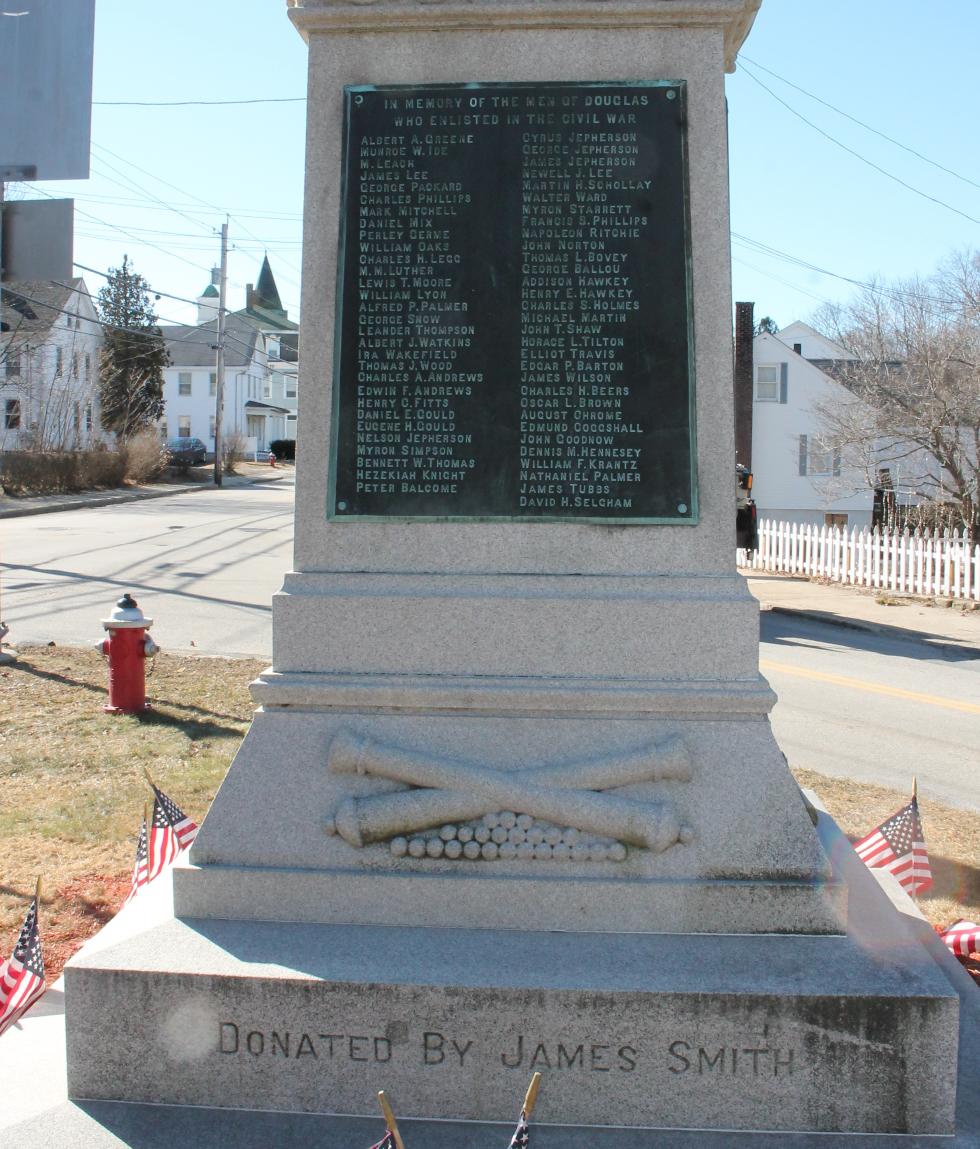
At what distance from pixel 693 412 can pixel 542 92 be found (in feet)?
3.83

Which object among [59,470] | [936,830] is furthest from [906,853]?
[59,470]

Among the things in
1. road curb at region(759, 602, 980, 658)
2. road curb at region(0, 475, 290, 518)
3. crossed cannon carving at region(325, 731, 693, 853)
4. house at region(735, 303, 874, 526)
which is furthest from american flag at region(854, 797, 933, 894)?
house at region(735, 303, 874, 526)

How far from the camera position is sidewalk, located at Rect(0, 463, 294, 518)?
112ft

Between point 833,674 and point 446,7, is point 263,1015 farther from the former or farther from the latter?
point 833,674

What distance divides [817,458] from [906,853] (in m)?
31.9

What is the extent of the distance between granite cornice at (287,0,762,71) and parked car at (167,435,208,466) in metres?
52.0

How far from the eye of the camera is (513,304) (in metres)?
3.82

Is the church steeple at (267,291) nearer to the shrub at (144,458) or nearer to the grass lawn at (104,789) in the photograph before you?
the shrub at (144,458)

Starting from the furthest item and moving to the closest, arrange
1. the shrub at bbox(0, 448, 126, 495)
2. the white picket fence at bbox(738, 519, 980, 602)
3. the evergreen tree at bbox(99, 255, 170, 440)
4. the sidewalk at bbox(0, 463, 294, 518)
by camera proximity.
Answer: the evergreen tree at bbox(99, 255, 170, 440)
the shrub at bbox(0, 448, 126, 495)
the sidewalk at bbox(0, 463, 294, 518)
the white picket fence at bbox(738, 519, 980, 602)

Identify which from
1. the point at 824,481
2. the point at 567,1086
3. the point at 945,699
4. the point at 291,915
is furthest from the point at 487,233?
the point at 824,481

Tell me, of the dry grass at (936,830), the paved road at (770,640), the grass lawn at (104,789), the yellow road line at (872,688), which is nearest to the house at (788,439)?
the paved road at (770,640)

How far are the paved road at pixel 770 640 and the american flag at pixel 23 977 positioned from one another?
5.26m

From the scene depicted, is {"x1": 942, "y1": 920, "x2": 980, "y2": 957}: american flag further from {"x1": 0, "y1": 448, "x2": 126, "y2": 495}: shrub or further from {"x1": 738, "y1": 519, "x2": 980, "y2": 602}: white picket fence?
{"x1": 0, "y1": 448, "x2": 126, "y2": 495}: shrub

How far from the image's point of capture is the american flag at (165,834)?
16.1 feet
